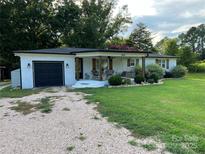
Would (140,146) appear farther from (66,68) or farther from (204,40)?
(204,40)

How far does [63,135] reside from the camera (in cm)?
553

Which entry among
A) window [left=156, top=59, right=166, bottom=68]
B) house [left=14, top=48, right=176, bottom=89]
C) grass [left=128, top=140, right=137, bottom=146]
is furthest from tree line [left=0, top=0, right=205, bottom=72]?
grass [left=128, top=140, right=137, bottom=146]

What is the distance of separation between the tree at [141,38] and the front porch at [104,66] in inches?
917

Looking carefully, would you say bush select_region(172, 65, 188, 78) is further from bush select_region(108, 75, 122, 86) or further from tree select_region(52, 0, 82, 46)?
tree select_region(52, 0, 82, 46)

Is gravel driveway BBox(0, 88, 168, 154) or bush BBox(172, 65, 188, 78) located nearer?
gravel driveway BBox(0, 88, 168, 154)

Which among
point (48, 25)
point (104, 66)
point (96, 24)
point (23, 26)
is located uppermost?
point (96, 24)

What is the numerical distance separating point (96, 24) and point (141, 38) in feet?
53.7

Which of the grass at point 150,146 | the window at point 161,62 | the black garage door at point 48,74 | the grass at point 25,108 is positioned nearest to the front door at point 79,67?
the black garage door at point 48,74

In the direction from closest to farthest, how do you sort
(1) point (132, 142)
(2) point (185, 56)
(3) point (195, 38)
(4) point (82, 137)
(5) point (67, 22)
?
(1) point (132, 142), (4) point (82, 137), (5) point (67, 22), (2) point (185, 56), (3) point (195, 38)

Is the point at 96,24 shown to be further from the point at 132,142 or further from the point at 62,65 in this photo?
the point at 132,142

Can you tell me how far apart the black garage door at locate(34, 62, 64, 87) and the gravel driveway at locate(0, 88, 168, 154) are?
363 inches

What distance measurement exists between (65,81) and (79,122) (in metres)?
11.8

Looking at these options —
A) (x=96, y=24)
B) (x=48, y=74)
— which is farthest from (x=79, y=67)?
(x=96, y=24)

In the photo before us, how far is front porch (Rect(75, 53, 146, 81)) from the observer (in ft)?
63.3
